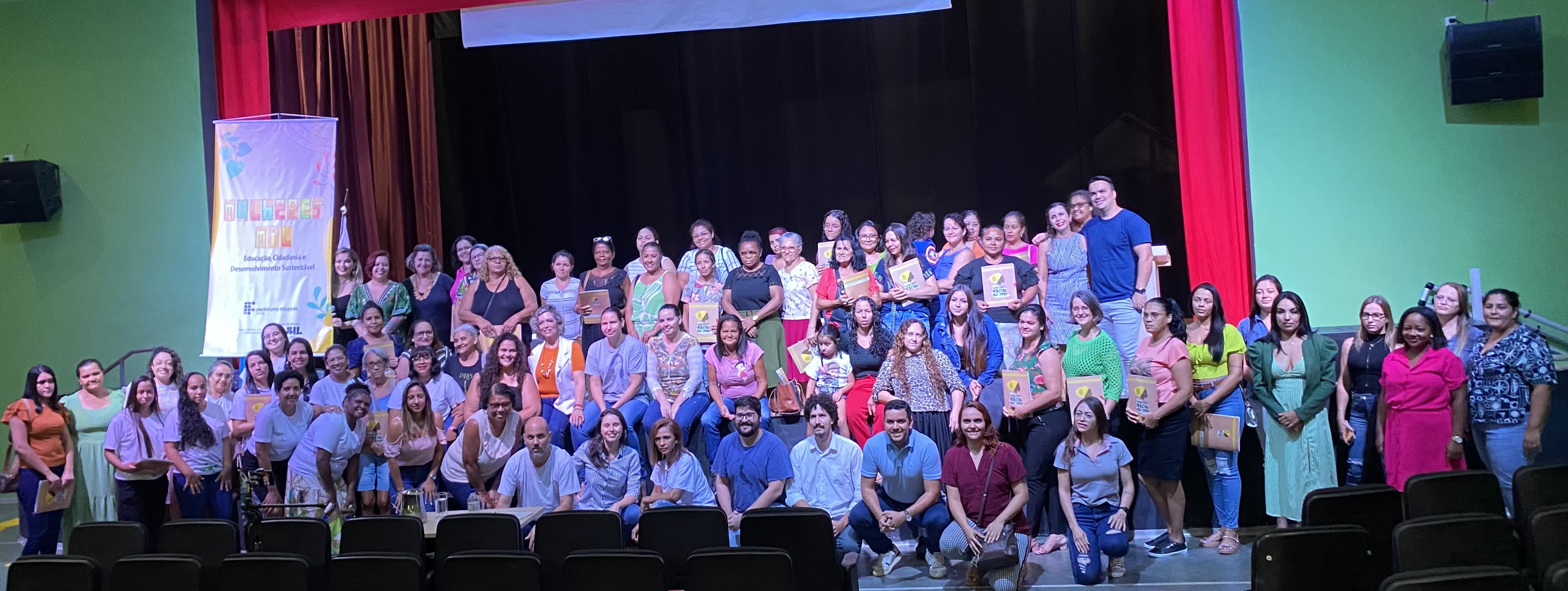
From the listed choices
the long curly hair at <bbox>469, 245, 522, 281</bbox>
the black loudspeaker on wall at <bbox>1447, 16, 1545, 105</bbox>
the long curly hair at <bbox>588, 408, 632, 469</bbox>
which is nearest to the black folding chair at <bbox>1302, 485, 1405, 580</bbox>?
the long curly hair at <bbox>588, 408, 632, 469</bbox>

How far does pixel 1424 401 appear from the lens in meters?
6.10

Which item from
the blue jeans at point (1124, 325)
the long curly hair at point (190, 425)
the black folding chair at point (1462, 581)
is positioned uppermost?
the blue jeans at point (1124, 325)

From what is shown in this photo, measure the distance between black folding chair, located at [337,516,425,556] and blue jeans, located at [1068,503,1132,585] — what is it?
321 centimetres

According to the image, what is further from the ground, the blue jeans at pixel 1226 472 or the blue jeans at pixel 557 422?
the blue jeans at pixel 557 422

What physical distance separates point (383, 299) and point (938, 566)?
4418 millimetres

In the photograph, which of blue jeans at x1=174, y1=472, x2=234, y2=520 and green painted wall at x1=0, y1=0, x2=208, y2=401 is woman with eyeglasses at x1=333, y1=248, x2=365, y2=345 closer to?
blue jeans at x1=174, y1=472, x2=234, y2=520

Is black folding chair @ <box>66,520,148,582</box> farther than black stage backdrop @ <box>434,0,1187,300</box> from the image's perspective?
No

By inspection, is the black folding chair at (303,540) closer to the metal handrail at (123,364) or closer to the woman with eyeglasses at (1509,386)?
the metal handrail at (123,364)

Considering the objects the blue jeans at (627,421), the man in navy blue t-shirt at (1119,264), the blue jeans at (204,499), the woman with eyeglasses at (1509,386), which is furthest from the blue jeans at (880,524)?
the blue jeans at (204,499)

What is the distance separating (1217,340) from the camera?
645 centimetres

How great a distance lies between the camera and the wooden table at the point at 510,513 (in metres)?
5.84

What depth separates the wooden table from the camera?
5.84 metres

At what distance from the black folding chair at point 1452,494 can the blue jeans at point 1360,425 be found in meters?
1.51

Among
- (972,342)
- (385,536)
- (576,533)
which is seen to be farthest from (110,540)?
(972,342)
